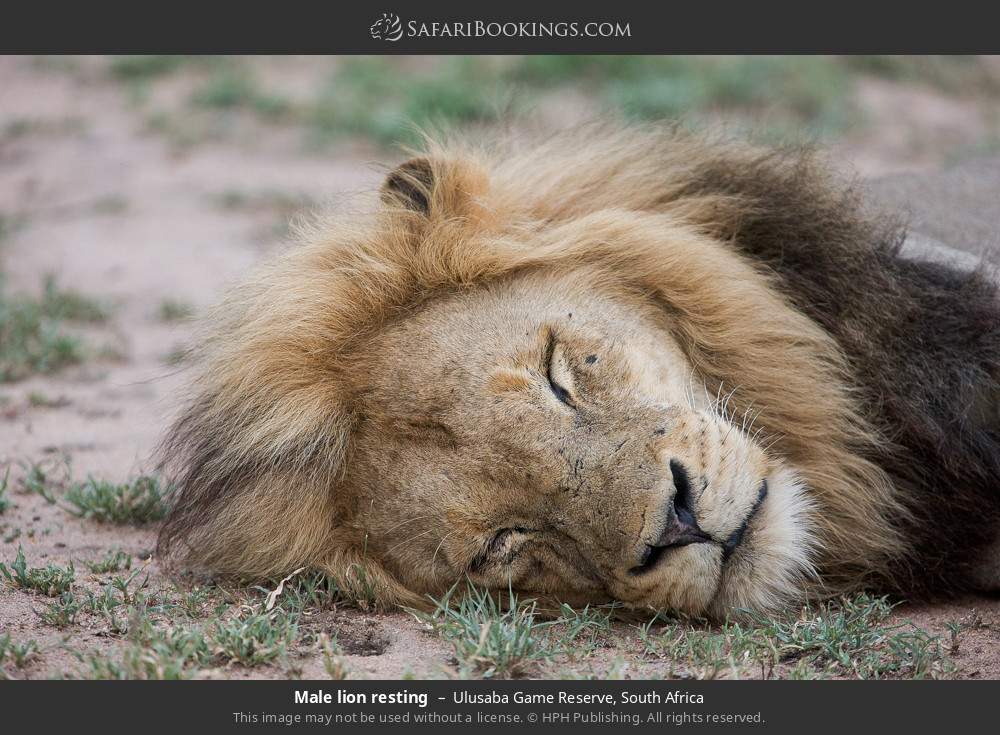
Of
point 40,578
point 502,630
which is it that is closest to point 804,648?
point 502,630

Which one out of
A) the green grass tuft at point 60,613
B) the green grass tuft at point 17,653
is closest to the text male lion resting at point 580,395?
the green grass tuft at point 60,613

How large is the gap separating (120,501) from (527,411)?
6.24 feet

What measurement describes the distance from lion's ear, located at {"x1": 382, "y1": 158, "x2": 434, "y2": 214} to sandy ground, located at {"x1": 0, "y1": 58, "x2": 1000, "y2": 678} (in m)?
0.36

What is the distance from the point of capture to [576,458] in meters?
3.16

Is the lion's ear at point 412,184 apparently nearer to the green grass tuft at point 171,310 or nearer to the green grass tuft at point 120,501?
the green grass tuft at point 120,501

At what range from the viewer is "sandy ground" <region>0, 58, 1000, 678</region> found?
3.35 m

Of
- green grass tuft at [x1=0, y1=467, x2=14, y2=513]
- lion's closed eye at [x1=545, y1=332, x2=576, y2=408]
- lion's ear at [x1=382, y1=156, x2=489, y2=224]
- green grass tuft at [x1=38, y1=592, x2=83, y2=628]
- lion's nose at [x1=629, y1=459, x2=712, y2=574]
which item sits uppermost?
lion's ear at [x1=382, y1=156, x2=489, y2=224]

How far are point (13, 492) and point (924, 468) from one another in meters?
3.27

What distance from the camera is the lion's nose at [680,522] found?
305cm

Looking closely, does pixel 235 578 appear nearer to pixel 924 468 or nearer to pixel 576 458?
pixel 576 458

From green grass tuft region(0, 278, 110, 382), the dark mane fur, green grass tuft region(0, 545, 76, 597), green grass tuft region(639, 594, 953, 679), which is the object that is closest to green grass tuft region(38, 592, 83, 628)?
green grass tuft region(0, 545, 76, 597)

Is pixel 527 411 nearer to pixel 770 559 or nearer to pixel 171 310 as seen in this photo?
pixel 770 559

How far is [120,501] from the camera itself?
4.40 m

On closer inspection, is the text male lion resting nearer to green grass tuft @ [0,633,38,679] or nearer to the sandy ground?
the sandy ground
